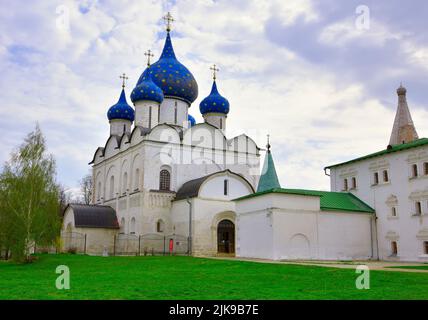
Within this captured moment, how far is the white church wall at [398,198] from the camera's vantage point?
23.0 metres

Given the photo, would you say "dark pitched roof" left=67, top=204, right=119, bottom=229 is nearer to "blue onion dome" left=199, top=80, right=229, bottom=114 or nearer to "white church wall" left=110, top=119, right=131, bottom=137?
"white church wall" left=110, top=119, right=131, bottom=137

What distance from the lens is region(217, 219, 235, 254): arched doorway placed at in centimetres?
3088

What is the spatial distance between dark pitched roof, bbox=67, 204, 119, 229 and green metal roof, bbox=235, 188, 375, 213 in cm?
1330

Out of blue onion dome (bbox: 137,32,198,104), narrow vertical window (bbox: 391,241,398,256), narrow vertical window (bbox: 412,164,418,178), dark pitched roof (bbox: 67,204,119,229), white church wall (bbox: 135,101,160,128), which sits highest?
blue onion dome (bbox: 137,32,198,104)

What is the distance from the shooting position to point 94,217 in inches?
1377

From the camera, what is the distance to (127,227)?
111 ft

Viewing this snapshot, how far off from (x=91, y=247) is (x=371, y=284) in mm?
25806

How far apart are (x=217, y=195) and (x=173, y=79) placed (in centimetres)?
1125

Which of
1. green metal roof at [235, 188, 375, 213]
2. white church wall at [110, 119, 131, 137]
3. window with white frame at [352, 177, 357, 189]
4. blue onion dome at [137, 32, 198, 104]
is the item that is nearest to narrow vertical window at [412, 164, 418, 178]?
green metal roof at [235, 188, 375, 213]

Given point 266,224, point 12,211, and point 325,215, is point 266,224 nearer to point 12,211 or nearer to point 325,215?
point 325,215

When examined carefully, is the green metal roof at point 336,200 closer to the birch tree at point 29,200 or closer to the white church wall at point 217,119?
the birch tree at point 29,200

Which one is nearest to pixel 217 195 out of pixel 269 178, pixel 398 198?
pixel 269 178

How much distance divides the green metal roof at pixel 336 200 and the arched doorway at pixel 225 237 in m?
5.50
